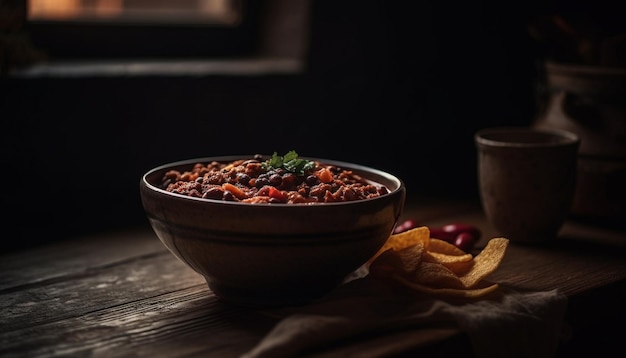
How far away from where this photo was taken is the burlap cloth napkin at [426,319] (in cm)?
125

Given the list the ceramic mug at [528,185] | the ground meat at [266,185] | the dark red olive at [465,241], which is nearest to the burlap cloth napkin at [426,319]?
the ground meat at [266,185]

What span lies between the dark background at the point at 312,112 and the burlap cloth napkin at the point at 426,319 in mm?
845

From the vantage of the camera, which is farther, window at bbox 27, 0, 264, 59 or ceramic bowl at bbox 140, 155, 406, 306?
window at bbox 27, 0, 264, 59

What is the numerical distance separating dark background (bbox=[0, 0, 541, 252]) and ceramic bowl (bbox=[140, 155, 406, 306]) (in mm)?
687

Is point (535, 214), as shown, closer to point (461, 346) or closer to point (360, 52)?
point (461, 346)

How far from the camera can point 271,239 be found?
4.30 feet

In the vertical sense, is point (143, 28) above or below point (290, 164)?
above

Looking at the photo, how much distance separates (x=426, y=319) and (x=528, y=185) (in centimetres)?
61

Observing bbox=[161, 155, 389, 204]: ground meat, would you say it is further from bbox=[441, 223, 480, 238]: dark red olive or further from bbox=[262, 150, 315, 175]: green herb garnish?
bbox=[441, 223, 480, 238]: dark red olive

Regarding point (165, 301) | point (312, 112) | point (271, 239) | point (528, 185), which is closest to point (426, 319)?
point (271, 239)

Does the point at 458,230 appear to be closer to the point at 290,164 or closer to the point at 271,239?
the point at 290,164

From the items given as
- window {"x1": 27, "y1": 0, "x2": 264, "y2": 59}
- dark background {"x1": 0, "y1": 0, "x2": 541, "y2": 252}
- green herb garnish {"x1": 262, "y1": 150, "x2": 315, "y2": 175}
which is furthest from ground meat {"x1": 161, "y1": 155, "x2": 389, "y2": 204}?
window {"x1": 27, "y1": 0, "x2": 264, "y2": 59}

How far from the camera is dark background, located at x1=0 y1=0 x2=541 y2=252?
79.4 inches

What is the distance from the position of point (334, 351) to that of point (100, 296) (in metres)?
0.47
